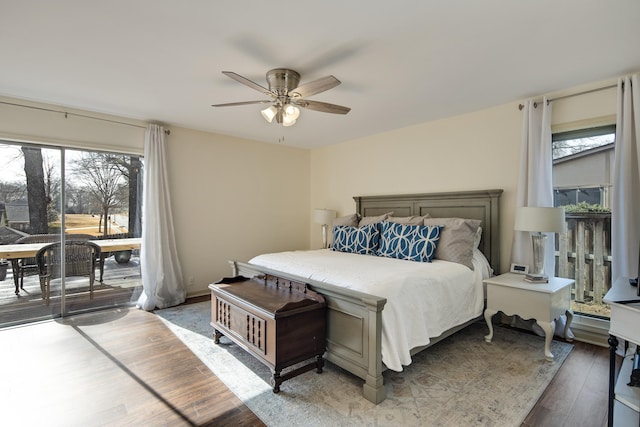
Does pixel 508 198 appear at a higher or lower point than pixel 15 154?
lower

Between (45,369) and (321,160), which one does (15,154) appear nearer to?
(45,369)

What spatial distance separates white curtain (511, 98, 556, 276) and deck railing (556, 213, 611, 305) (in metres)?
0.23

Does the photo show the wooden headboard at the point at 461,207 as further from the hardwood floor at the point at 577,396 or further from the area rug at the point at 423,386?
the hardwood floor at the point at 577,396

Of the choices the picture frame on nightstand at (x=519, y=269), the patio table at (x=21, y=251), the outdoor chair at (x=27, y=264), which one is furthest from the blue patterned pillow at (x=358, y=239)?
the outdoor chair at (x=27, y=264)

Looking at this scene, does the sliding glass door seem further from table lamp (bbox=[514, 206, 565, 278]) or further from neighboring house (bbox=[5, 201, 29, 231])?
table lamp (bbox=[514, 206, 565, 278])

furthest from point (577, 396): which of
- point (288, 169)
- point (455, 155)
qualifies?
point (288, 169)

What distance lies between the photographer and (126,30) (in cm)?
208

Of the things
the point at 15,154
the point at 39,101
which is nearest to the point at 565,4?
the point at 39,101

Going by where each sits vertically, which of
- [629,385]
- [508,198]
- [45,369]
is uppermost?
[508,198]

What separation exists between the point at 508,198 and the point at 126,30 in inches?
152

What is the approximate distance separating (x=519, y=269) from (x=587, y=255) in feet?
2.13

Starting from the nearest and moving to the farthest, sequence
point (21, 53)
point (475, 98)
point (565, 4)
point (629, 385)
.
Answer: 1. point (629, 385)
2. point (565, 4)
3. point (21, 53)
4. point (475, 98)

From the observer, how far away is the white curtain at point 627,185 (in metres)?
2.61

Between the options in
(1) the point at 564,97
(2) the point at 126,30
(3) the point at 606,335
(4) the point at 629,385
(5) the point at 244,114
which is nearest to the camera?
(4) the point at 629,385
